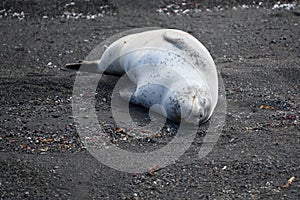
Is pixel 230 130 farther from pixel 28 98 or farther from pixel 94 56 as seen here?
pixel 94 56

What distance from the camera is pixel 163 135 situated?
14.2ft

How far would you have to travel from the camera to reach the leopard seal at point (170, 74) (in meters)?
4.46

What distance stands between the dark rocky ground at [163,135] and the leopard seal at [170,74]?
0.20 m

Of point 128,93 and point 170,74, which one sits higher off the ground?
point 170,74

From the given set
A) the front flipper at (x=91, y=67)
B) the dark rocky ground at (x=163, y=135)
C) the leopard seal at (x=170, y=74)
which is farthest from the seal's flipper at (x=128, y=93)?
the front flipper at (x=91, y=67)

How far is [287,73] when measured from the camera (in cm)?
545

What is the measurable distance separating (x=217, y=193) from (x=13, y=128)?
1624 mm

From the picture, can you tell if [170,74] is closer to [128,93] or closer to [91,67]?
[128,93]

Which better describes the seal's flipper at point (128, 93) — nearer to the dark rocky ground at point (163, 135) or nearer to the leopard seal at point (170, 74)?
the leopard seal at point (170, 74)

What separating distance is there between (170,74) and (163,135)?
0.57 meters

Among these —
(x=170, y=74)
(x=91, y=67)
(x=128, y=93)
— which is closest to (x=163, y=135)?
(x=170, y=74)

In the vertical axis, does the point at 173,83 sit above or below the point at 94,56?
above

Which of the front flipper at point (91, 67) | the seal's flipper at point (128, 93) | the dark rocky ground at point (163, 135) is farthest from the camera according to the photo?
the front flipper at point (91, 67)

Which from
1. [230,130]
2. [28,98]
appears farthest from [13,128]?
[230,130]
